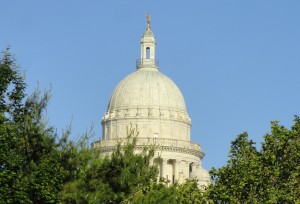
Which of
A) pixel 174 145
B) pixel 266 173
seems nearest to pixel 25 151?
pixel 266 173

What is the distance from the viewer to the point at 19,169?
64.0 metres

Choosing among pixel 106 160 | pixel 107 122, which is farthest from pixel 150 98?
pixel 106 160

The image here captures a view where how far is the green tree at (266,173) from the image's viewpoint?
79.6 metres

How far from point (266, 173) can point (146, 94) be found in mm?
95277

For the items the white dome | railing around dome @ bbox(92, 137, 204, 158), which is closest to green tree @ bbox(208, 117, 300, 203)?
railing around dome @ bbox(92, 137, 204, 158)

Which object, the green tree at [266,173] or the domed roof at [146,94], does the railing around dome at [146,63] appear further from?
the green tree at [266,173]

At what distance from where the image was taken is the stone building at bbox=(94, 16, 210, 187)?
171750 millimetres

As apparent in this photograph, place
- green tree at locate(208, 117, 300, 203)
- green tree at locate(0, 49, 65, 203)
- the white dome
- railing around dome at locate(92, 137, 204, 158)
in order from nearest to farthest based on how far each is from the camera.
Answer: green tree at locate(0, 49, 65, 203), green tree at locate(208, 117, 300, 203), railing around dome at locate(92, 137, 204, 158), the white dome

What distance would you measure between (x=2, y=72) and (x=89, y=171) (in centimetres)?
768

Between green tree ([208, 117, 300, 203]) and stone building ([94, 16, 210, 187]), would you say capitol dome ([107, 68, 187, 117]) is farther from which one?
green tree ([208, 117, 300, 203])

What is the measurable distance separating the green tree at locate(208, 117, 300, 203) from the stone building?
86.9 meters

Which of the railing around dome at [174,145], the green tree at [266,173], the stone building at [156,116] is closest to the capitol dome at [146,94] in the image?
the stone building at [156,116]

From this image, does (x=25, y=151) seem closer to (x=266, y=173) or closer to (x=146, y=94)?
(x=266, y=173)

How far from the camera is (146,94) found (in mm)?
175875
